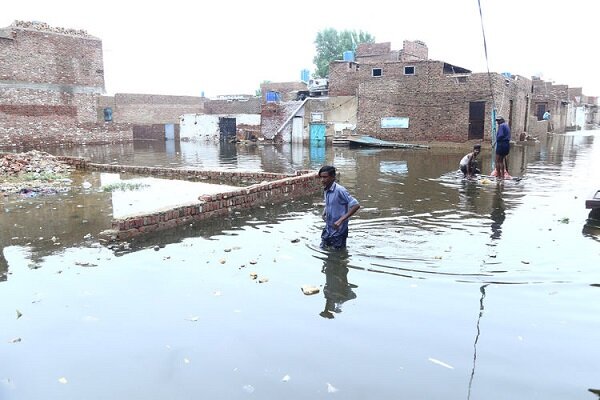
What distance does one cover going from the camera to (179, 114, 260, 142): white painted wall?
4378cm

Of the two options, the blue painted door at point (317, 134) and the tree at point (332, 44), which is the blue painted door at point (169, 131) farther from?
the tree at point (332, 44)

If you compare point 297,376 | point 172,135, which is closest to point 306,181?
point 297,376

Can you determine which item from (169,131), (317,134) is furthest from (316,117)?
(169,131)

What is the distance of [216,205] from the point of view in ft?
30.7

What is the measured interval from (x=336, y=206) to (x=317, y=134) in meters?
29.9

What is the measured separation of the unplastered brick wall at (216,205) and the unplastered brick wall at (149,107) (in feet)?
113

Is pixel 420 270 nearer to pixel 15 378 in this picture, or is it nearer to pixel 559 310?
pixel 559 310

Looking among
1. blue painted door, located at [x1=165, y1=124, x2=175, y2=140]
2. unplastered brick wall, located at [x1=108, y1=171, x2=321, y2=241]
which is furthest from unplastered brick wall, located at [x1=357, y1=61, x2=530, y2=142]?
unplastered brick wall, located at [x1=108, y1=171, x2=321, y2=241]

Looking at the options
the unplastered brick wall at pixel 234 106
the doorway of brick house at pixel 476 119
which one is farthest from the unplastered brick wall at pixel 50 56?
the doorway of brick house at pixel 476 119

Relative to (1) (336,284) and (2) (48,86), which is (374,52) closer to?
(2) (48,86)

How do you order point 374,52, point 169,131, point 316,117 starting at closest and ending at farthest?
1. point 316,117
2. point 374,52
3. point 169,131

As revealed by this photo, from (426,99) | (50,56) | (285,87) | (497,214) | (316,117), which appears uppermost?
(50,56)

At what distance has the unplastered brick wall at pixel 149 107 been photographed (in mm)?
43138

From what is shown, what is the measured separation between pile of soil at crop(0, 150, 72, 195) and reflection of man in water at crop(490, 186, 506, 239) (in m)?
10.5
